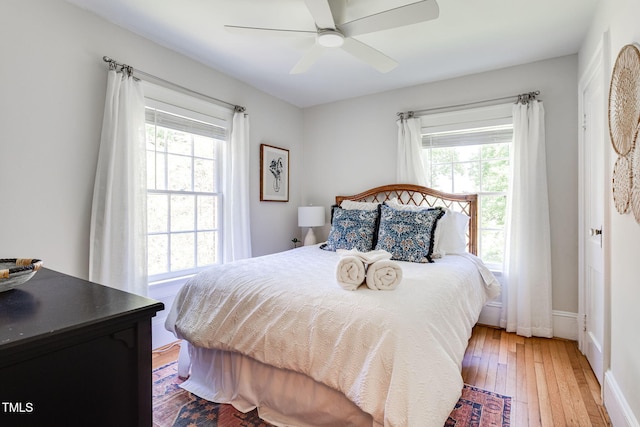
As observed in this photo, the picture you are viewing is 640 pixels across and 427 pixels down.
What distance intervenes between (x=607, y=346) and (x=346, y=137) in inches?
124

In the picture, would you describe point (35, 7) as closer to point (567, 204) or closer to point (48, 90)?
point (48, 90)

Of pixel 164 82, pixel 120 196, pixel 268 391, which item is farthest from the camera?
pixel 164 82

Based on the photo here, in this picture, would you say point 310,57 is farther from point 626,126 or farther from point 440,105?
point 626,126

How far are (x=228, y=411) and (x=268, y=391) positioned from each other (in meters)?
0.29

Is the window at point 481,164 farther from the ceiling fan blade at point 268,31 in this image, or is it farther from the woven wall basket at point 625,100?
the ceiling fan blade at point 268,31

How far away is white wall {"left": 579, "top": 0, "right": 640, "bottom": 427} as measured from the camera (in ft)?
4.88

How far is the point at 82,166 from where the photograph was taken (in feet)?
7.46

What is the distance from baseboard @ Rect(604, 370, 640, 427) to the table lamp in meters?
2.81

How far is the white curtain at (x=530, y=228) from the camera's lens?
2918 mm

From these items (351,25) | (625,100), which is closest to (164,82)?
(351,25)

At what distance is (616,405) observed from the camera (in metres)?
1.69

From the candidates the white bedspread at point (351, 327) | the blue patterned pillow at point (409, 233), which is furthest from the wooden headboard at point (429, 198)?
the white bedspread at point (351, 327)

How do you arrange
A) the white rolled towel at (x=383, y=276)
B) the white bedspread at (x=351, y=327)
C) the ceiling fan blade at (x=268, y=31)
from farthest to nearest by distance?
1. the ceiling fan blade at (x=268, y=31)
2. the white rolled towel at (x=383, y=276)
3. the white bedspread at (x=351, y=327)

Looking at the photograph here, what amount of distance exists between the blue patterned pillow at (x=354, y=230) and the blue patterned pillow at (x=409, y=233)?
109 millimetres
